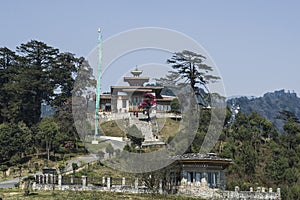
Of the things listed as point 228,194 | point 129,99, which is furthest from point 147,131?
point 228,194

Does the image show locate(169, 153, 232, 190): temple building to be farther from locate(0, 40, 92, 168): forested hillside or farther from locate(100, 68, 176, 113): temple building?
locate(100, 68, 176, 113): temple building

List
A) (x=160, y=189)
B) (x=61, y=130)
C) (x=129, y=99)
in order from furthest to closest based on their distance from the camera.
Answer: (x=129, y=99)
(x=61, y=130)
(x=160, y=189)

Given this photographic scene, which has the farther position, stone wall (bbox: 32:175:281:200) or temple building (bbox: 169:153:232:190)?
temple building (bbox: 169:153:232:190)

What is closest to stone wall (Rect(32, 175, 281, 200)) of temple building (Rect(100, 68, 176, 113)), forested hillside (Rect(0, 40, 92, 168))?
forested hillside (Rect(0, 40, 92, 168))

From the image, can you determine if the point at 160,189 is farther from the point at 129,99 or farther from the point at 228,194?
the point at 129,99

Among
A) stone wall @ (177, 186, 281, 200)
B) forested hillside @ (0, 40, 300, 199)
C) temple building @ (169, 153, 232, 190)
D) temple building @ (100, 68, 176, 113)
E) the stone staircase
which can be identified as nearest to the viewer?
stone wall @ (177, 186, 281, 200)

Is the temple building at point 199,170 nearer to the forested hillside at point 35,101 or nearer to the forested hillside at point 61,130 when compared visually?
the forested hillside at point 61,130

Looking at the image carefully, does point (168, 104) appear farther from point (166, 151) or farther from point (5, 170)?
point (5, 170)

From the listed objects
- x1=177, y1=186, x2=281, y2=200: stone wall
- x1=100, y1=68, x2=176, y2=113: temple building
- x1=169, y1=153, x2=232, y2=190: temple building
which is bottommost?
x1=177, y1=186, x2=281, y2=200: stone wall

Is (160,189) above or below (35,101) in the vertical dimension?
below

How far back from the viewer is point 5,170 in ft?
148

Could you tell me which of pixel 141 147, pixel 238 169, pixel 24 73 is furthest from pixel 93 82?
pixel 238 169

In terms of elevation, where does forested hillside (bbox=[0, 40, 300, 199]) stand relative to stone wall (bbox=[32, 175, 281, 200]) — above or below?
above

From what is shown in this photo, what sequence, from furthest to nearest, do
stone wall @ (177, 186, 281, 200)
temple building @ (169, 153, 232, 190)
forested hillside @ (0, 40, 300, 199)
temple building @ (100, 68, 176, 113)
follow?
temple building @ (100, 68, 176, 113)
forested hillside @ (0, 40, 300, 199)
temple building @ (169, 153, 232, 190)
stone wall @ (177, 186, 281, 200)
